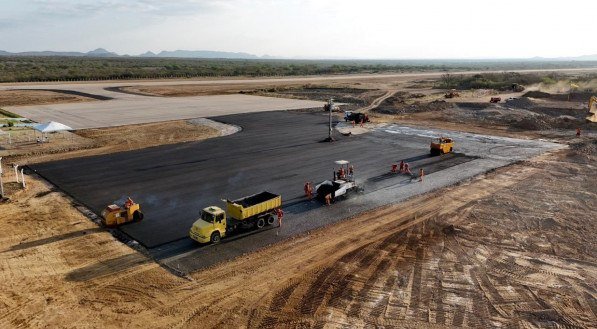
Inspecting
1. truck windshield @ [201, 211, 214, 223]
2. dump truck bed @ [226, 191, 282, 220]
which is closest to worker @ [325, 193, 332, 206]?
dump truck bed @ [226, 191, 282, 220]

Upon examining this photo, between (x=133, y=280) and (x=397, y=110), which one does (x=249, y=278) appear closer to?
(x=133, y=280)

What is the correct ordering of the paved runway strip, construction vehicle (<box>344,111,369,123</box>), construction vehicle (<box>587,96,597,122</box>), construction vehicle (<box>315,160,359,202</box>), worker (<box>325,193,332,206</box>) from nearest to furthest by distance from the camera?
the paved runway strip, worker (<box>325,193,332,206</box>), construction vehicle (<box>315,160,359,202</box>), construction vehicle (<box>587,96,597,122</box>), construction vehicle (<box>344,111,369,123</box>)

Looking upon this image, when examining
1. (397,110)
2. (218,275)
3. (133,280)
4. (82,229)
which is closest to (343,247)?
(218,275)

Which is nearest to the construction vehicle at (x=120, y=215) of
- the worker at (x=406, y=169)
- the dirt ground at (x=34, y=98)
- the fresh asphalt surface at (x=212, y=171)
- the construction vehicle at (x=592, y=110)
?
the fresh asphalt surface at (x=212, y=171)

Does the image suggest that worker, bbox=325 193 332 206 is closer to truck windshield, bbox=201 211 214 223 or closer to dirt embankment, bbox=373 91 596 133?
truck windshield, bbox=201 211 214 223

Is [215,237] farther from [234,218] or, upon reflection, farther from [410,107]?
[410,107]

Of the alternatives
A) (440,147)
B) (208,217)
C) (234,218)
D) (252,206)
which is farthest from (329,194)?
(440,147)
